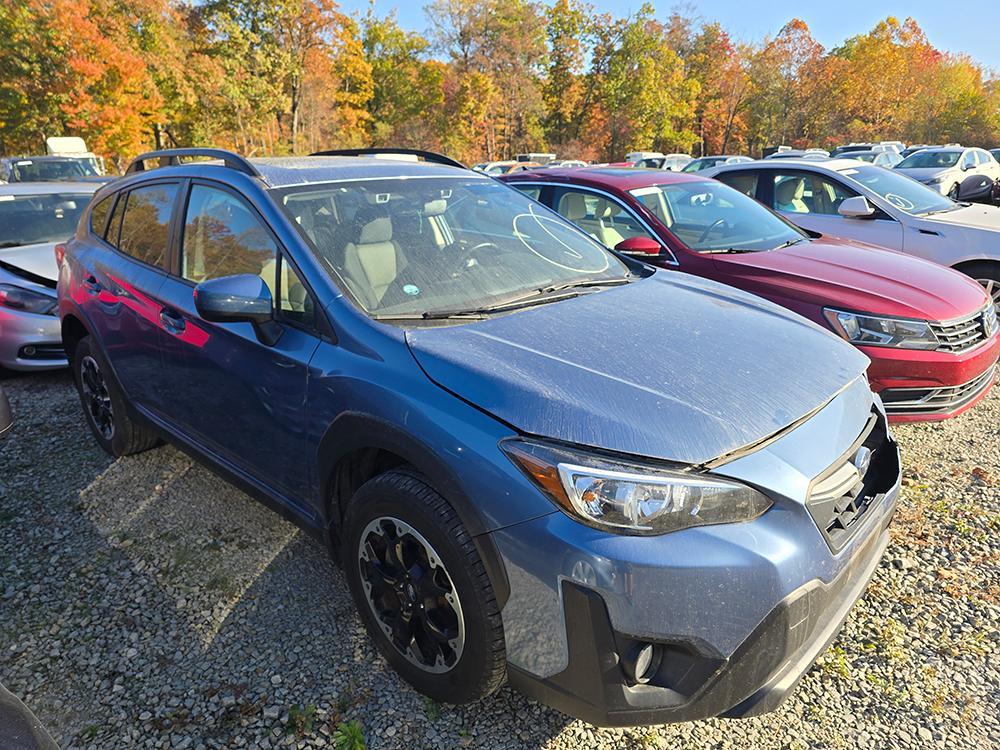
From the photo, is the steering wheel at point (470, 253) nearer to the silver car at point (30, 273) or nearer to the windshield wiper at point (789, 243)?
the windshield wiper at point (789, 243)

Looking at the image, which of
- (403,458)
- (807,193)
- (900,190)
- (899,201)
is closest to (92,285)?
(403,458)

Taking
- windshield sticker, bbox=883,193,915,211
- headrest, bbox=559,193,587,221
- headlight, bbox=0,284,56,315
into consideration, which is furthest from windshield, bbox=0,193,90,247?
windshield sticker, bbox=883,193,915,211

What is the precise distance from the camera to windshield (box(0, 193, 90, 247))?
5.94 m

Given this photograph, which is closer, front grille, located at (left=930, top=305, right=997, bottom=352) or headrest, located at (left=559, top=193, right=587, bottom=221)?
front grille, located at (left=930, top=305, right=997, bottom=352)

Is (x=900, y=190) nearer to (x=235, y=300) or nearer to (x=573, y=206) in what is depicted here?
(x=573, y=206)

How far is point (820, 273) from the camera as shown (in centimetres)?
400

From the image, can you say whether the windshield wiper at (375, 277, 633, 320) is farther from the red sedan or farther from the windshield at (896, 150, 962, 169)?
the windshield at (896, 150, 962, 169)

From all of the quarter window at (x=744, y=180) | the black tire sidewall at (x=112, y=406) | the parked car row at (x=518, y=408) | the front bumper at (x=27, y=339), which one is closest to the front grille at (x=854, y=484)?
the parked car row at (x=518, y=408)

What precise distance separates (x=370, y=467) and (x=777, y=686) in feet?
4.54

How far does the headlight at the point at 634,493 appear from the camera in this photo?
1.67 metres

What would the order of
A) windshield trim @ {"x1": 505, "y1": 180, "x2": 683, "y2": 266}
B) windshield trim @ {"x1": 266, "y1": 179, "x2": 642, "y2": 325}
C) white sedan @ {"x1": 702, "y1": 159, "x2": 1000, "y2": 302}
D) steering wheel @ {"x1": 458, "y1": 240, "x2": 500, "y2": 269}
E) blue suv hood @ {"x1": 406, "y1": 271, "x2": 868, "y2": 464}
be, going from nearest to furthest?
blue suv hood @ {"x1": 406, "y1": 271, "x2": 868, "y2": 464} < windshield trim @ {"x1": 266, "y1": 179, "x2": 642, "y2": 325} < steering wheel @ {"x1": 458, "y1": 240, "x2": 500, "y2": 269} < windshield trim @ {"x1": 505, "y1": 180, "x2": 683, "y2": 266} < white sedan @ {"x1": 702, "y1": 159, "x2": 1000, "y2": 302}

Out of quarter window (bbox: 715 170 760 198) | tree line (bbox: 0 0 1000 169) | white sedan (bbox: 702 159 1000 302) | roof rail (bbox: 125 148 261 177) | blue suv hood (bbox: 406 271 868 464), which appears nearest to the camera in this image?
blue suv hood (bbox: 406 271 868 464)

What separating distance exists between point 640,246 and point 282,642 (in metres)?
3.16

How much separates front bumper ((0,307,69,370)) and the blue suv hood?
14.4ft
